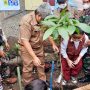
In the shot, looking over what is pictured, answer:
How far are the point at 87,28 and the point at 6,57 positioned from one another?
3857 millimetres

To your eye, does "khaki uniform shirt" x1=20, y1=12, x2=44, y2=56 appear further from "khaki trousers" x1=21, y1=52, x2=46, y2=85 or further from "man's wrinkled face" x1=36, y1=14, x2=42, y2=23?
"khaki trousers" x1=21, y1=52, x2=46, y2=85

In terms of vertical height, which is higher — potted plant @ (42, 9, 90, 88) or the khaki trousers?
potted plant @ (42, 9, 90, 88)

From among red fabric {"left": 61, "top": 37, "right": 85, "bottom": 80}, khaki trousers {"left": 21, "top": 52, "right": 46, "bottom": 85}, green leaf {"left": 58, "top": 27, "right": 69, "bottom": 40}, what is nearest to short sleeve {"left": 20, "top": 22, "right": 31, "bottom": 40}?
khaki trousers {"left": 21, "top": 52, "right": 46, "bottom": 85}

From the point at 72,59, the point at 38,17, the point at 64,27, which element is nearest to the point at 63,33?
the point at 64,27

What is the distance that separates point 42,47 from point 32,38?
0.49m

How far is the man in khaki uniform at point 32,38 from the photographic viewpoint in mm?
5983

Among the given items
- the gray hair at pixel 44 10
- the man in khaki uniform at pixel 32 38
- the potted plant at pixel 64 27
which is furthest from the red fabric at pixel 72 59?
the potted plant at pixel 64 27

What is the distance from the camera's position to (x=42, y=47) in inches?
279

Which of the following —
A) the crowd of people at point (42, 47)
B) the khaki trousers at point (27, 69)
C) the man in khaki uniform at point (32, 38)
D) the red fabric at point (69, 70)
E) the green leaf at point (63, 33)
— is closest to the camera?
the green leaf at point (63, 33)

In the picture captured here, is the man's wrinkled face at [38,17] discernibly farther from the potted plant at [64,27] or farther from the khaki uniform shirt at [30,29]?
the potted plant at [64,27]

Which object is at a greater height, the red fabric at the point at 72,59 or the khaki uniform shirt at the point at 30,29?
the khaki uniform shirt at the point at 30,29

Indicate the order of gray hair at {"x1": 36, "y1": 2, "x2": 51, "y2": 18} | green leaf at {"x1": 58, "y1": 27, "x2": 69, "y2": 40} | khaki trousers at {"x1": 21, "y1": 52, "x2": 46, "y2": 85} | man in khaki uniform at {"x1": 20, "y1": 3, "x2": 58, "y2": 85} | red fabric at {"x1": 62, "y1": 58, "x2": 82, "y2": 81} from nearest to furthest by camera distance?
green leaf at {"x1": 58, "y1": 27, "x2": 69, "y2": 40} → gray hair at {"x1": 36, "y1": 2, "x2": 51, "y2": 18} → man in khaki uniform at {"x1": 20, "y1": 3, "x2": 58, "y2": 85} → khaki trousers at {"x1": 21, "y1": 52, "x2": 46, "y2": 85} → red fabric at {"x1": 62, "y1": 58, "x2": 82, "y2": 81}

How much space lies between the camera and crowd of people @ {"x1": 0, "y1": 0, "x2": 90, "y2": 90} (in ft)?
20.4

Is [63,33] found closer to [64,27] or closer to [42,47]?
[64,27]
